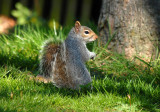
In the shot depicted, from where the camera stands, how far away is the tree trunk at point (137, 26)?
362cm

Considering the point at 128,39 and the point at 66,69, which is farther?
the point at 128,39

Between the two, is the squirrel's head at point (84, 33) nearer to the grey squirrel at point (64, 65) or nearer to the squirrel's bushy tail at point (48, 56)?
the grey squirrel at point (64, 65)

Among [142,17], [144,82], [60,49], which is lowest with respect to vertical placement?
[144,82]

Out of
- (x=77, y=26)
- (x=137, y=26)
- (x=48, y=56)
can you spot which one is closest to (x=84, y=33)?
(x=77, y=26)

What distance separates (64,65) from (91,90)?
0.40 metres

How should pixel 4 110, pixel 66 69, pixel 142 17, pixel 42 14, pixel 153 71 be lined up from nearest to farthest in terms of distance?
1. pixel 4 110
2. pixel 66 69
3. pixel 153 71
4. pixel 142 17
5. pixel 42 14

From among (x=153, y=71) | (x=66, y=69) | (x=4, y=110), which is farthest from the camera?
(x=153, y=71)

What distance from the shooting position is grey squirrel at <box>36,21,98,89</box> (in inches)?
116

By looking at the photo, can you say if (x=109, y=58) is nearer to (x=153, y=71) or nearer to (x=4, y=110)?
(x=153, y=71)

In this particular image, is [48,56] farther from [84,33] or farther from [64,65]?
[84,33]

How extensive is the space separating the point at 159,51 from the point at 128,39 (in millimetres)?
441

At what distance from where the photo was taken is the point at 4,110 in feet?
7.16

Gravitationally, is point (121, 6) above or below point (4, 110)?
above

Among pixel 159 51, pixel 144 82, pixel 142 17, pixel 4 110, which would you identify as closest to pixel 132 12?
pixel 142 17
